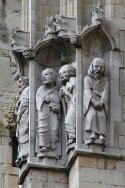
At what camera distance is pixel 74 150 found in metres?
27.4

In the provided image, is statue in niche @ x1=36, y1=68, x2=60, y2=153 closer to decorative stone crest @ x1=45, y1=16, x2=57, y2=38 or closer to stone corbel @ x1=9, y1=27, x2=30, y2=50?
decorative stone crest @ x1=45, y1=16, x2=57, y2=38

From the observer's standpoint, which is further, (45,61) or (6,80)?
(6,80)

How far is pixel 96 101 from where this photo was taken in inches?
1089

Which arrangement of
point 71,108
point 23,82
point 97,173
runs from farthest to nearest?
point 23,82 → point 71,108 → point 97,173

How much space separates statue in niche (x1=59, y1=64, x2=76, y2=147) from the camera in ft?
90.8

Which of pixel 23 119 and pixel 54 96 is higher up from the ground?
pixel 54 96

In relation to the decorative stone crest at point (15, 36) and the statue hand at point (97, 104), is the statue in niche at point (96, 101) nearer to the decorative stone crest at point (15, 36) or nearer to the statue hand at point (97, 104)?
the statue hand at point (97, 104)

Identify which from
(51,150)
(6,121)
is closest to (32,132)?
(51,150)

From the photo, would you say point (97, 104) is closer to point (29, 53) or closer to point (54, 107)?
point (54, 107)

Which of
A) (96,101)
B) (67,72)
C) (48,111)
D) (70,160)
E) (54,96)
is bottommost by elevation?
(70,160)

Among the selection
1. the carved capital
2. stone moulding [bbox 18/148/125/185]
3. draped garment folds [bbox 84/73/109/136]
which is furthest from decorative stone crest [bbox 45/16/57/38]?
stone moulding [bbox 18/148/125/185]

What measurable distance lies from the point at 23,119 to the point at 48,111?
1.96 ft

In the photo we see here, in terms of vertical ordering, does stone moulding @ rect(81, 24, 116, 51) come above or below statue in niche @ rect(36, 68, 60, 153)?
above

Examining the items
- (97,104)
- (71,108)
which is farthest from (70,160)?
(97,104)
